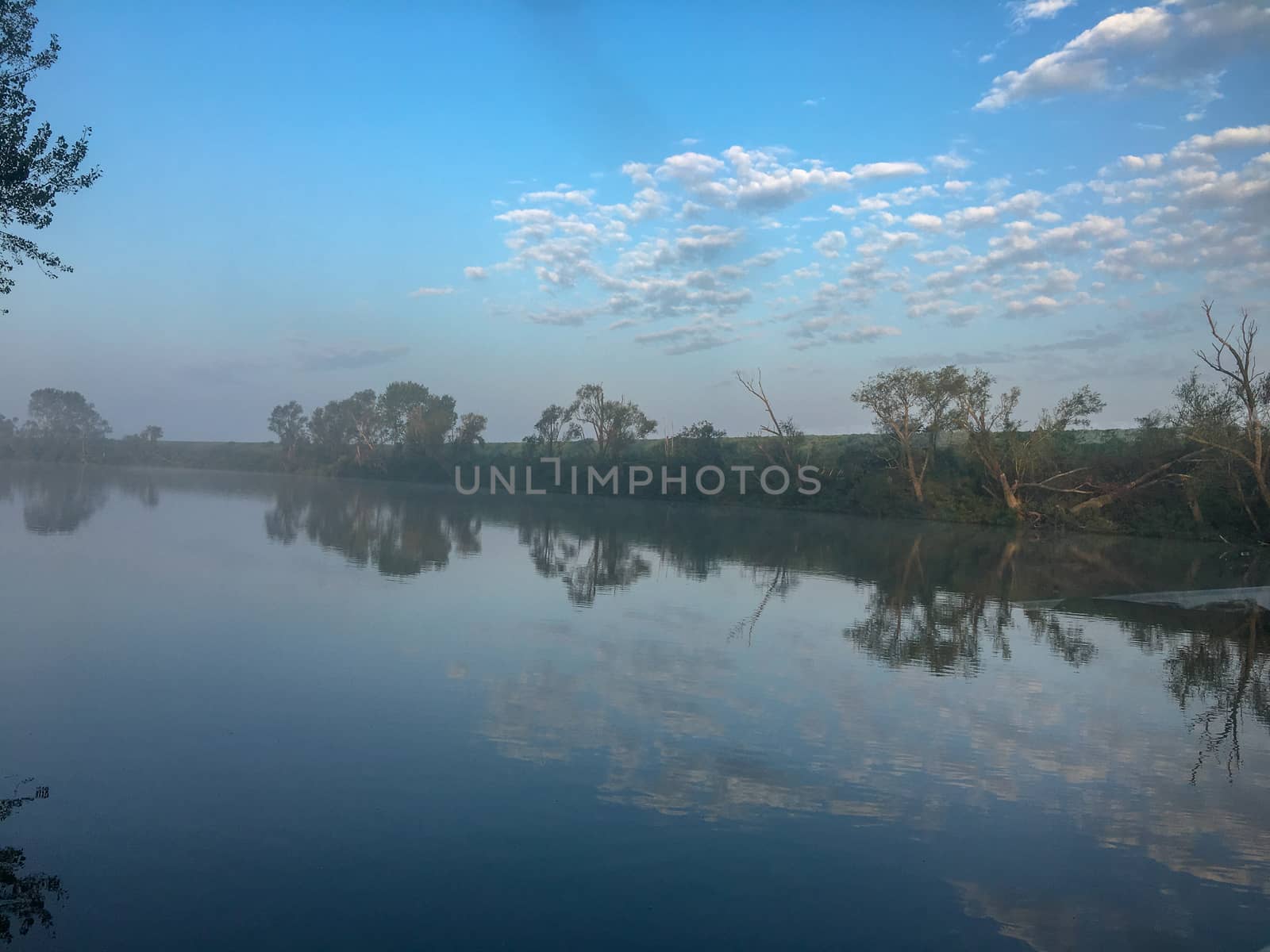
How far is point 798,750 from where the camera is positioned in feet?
19.8

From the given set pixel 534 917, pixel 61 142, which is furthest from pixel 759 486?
pixel 534 917

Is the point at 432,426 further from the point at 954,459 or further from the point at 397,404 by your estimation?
the point at 954,459

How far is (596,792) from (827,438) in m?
53.7

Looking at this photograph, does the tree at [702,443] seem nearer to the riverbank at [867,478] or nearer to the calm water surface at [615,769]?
the riverbank at [867,478]

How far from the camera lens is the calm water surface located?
3.79 meters

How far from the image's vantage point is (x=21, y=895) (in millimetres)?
3615

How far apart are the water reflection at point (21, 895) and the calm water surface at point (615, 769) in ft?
0.13

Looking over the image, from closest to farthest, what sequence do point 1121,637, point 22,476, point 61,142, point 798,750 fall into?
point 798,750, point 61,142, point 1121,637, point 22,476

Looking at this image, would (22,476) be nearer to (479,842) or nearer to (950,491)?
(950,491)

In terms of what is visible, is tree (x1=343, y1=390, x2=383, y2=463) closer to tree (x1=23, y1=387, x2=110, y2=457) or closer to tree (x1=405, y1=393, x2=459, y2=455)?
tree (x1=405, y1=393, x2=459, y2=455)

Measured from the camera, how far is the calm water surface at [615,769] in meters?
3.79

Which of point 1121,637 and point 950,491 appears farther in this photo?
point 950,491

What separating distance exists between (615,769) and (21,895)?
307 centimetres

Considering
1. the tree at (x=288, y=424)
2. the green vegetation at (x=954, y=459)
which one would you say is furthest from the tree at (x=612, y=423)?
the tree at (x=288, y=424)
